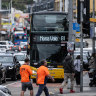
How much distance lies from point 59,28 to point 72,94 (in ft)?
28.6

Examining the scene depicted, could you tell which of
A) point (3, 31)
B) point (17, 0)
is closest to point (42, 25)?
point (3, 31)

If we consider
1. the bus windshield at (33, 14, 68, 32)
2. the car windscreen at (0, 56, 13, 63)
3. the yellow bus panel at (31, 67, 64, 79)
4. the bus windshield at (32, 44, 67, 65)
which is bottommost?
the yellow bus panel at (31, 67, 64, 79)

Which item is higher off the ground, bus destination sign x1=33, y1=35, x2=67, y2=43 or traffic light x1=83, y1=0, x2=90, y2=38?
traffic light x1=83, y1=0, x2=90, y2=38

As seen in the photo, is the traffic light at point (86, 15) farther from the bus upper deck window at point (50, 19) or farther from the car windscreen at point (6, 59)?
the car windscreen at point (6, 59)

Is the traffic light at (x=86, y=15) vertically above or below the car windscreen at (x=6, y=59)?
above

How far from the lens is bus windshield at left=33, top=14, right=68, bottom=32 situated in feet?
88.8

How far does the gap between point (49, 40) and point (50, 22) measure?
106 centimetres

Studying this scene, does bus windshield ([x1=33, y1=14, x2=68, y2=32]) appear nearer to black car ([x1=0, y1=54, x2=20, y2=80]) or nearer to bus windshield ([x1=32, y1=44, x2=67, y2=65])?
bus windshield ([x1=32, y1=44, x2=67, y2=65])

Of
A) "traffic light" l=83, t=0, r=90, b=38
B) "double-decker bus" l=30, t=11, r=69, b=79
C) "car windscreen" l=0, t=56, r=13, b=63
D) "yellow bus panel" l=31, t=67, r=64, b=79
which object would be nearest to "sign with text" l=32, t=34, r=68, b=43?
"double-decker bus" l=30, t=11, r=69, b=79

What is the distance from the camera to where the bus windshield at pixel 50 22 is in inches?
1066

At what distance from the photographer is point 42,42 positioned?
27.2 meters

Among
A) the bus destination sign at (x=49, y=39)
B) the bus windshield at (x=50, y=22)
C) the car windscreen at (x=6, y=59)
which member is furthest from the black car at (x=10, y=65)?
the bus windshield at (x=50, y=22)

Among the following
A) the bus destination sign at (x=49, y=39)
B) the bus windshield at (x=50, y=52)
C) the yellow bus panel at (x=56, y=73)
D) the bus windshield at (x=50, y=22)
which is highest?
the bus windshield at (x=50, y=22)

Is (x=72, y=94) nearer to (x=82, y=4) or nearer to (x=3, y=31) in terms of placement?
(x=82, y=4)
